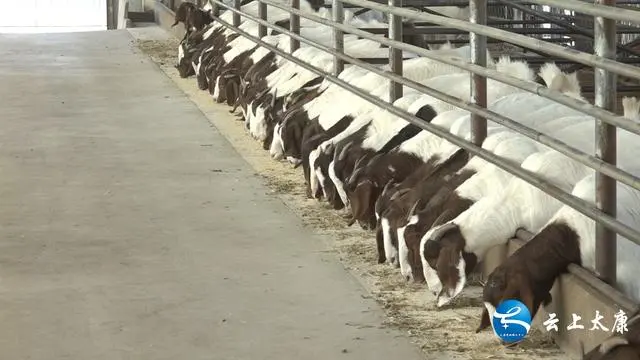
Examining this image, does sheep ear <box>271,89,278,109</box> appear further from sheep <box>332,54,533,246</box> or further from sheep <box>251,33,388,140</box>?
sheep <box>332,54,533,246</box>

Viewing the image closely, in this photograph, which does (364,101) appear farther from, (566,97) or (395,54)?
(566,97)

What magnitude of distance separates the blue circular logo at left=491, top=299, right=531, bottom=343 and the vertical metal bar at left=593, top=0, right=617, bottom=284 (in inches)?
11.9

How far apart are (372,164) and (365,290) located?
40.4 inches

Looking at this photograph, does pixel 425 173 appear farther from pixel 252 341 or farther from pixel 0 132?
pixel 0 132

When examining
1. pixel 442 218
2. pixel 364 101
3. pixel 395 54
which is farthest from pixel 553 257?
pixel 364 101

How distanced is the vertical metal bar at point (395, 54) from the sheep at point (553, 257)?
2793 millimetres

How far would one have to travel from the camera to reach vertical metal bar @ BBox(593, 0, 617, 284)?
4551 millimetres

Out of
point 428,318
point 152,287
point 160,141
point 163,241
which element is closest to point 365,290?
point 428,318

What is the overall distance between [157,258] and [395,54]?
2.07 meters

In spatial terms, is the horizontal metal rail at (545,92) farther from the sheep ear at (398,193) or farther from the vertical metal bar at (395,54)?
the sheep ear at (398,193)

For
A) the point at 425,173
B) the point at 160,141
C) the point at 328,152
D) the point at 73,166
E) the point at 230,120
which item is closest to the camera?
the point at 425,173

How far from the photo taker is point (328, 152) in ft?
24.1

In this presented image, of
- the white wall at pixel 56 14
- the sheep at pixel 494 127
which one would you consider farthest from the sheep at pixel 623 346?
the white wall at pixel 56 14

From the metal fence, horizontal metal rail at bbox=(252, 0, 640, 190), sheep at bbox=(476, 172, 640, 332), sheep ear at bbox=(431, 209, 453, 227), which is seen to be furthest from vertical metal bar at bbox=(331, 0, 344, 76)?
sheep at bbox=(476, 172, 640, 332)
